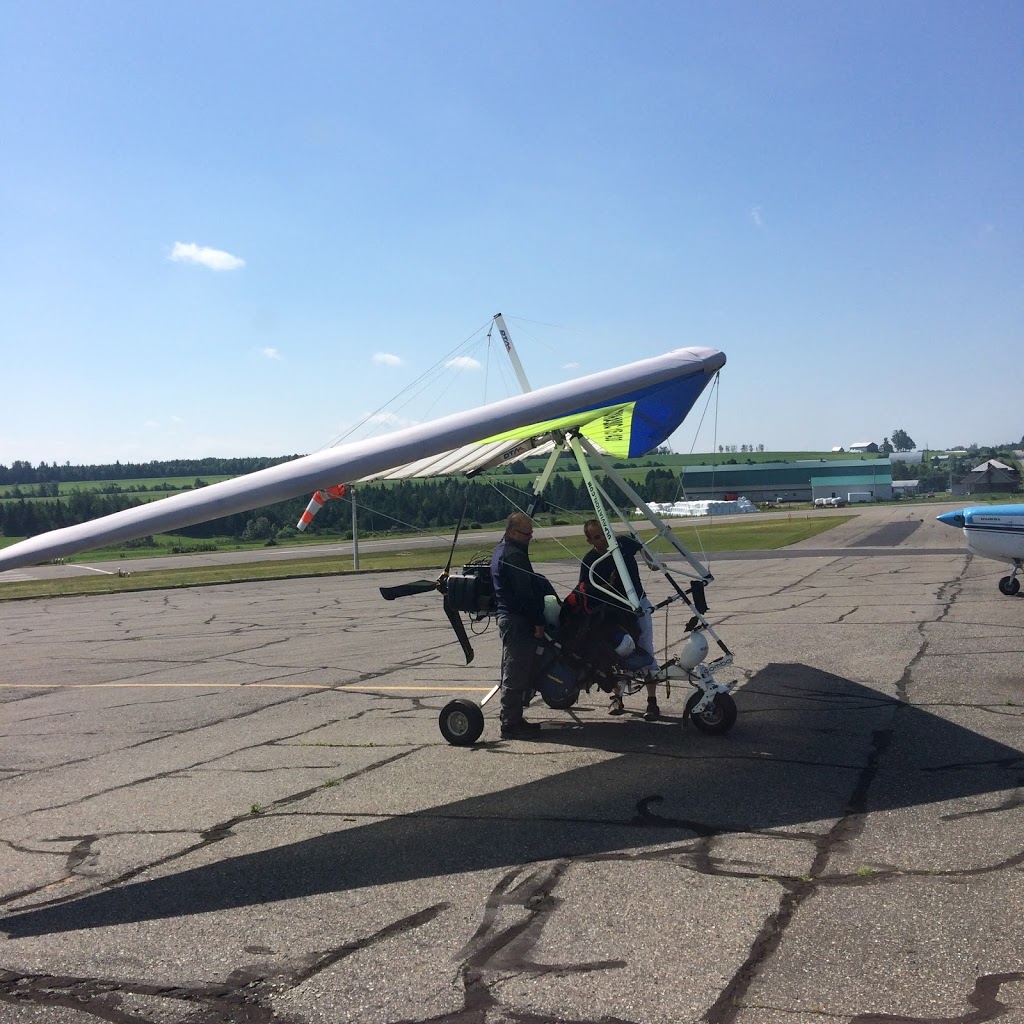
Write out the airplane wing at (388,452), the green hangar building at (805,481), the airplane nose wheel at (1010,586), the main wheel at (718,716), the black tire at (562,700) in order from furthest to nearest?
the green hangar building at (805,481) → the airplane nose wheel at (1010,586) → the black tire at (562,700) → the main wheel at (718,716) → the airplane wing at (388,452)

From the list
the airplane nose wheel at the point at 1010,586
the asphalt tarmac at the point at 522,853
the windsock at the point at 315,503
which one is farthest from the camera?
the airplane nose wheel at the point at 1010,586

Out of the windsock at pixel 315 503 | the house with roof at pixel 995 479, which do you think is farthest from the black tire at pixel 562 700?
the house with roof at pixel 995 479

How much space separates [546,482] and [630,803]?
347 cm

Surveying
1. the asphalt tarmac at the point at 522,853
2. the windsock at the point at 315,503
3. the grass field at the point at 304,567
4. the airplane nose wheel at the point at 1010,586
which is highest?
the windsock at the point at 315,503

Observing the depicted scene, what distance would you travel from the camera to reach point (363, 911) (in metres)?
4.51

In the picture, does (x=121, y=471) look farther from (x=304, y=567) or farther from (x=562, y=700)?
(x=562, y=700)

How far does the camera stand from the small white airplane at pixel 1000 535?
16.0 metres

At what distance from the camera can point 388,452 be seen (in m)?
5.60

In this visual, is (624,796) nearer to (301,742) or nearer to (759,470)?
(301,742)

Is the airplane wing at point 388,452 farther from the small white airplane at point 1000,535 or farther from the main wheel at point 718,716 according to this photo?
the small white airplane at point 1000,535

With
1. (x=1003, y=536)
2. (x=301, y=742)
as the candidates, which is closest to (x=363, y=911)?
(x=301, y=742)

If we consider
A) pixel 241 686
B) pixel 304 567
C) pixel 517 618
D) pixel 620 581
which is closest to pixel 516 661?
pixel 517 618

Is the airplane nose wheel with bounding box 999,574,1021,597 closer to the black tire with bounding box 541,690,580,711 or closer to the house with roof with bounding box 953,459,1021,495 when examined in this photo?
the black tire with bounding box 541,690,580,711

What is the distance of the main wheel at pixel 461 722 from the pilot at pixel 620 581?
4.28 feet
